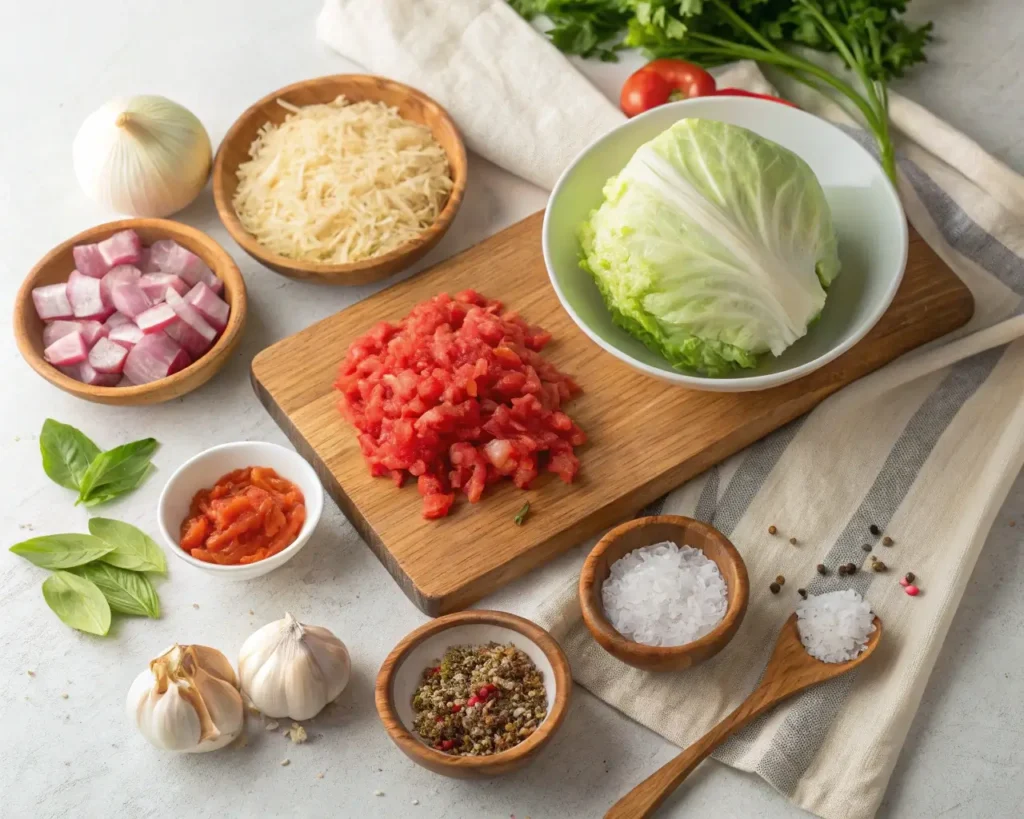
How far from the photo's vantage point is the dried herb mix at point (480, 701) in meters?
2.93

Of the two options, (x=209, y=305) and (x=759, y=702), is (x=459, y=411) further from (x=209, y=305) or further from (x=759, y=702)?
(x=759, y=702)

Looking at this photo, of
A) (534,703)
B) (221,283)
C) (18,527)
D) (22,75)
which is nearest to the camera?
(534,703)

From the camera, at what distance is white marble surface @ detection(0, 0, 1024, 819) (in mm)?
3021

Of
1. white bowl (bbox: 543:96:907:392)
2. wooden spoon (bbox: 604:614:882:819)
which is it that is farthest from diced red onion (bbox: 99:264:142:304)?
wooden spoon (bbox: 604:614:882:819)

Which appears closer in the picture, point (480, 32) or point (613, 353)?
point (613, 353)

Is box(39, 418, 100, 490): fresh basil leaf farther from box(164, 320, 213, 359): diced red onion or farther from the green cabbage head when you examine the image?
the green cabbage head

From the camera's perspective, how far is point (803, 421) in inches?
142

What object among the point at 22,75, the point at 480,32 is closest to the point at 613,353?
the point at 480,32

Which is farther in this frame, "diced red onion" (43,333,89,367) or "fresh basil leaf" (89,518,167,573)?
"diced red onion" (43,333,89,367)

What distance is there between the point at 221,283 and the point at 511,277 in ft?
3.08

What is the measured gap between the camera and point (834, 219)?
3680mm

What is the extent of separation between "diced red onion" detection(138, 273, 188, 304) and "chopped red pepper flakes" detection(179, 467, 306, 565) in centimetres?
70

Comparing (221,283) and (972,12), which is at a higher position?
(972,12)

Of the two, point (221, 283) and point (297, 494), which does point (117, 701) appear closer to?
point (297, 494)
